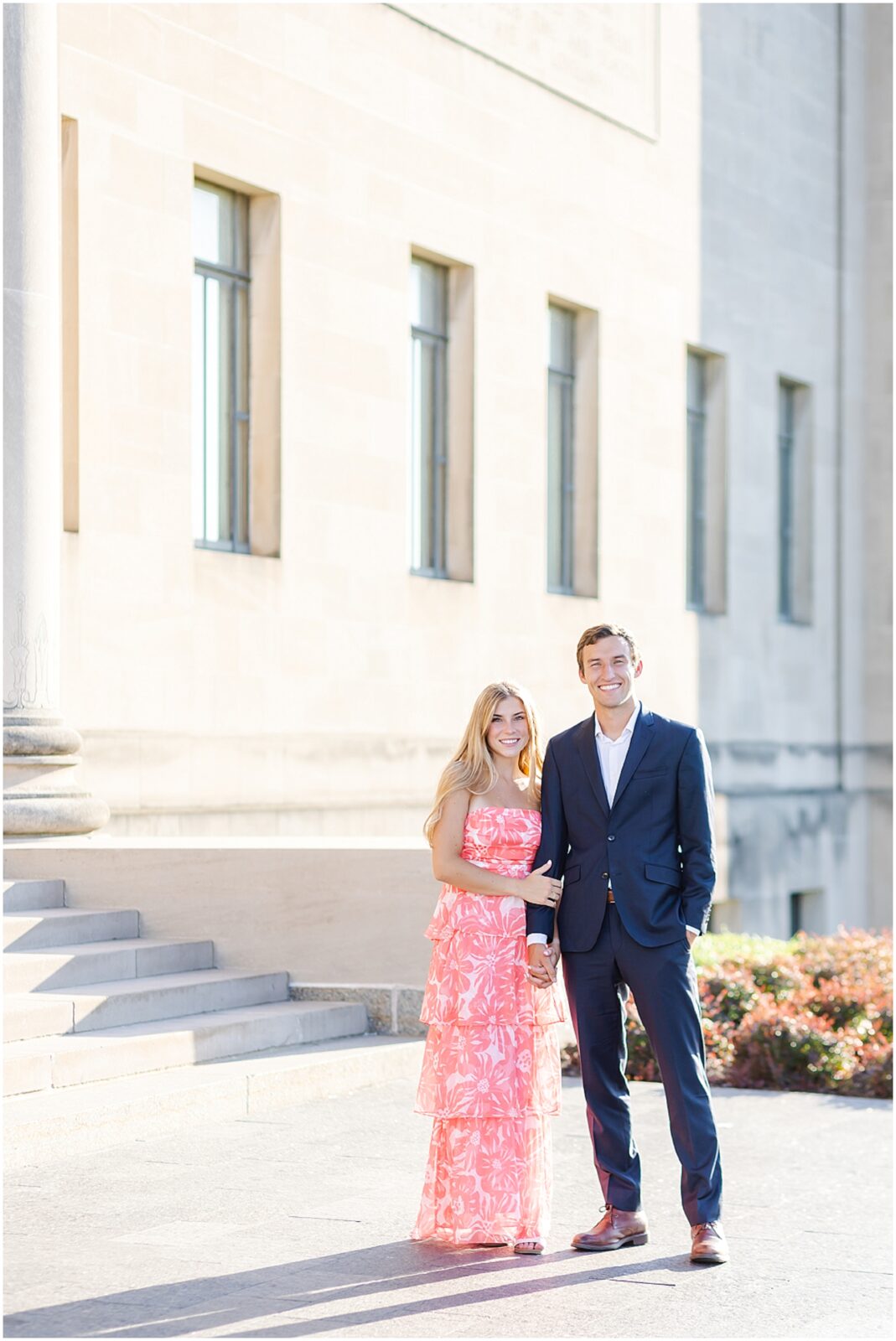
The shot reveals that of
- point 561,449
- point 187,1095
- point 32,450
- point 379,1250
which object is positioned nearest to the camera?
point 379,1250

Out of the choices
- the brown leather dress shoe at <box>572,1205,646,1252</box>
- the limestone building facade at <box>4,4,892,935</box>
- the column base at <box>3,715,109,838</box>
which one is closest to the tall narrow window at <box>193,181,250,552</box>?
the limestone building facade at <box>4,4,892,935</box>

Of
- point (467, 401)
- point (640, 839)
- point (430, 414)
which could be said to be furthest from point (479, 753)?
point (467, 401)

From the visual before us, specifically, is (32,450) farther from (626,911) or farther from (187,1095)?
(626,911)

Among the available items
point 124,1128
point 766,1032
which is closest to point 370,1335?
point 124,1128

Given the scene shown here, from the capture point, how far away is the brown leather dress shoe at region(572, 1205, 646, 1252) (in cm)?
645

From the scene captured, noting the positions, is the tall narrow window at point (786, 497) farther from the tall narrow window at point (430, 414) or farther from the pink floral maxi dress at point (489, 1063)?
the pink floral maxi dress at point (489, 1063)

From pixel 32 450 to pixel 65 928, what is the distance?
3049 mm

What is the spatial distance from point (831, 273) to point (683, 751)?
1922 cm

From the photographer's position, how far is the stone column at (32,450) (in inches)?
455

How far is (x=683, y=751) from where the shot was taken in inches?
255

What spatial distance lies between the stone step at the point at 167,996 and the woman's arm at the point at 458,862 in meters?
3.21

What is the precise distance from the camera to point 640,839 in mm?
6441

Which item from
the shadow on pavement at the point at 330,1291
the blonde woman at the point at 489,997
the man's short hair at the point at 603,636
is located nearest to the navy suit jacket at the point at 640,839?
the blonde woman at the point at 489,997

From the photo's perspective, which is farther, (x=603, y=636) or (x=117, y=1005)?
(x=117, y=1005)
